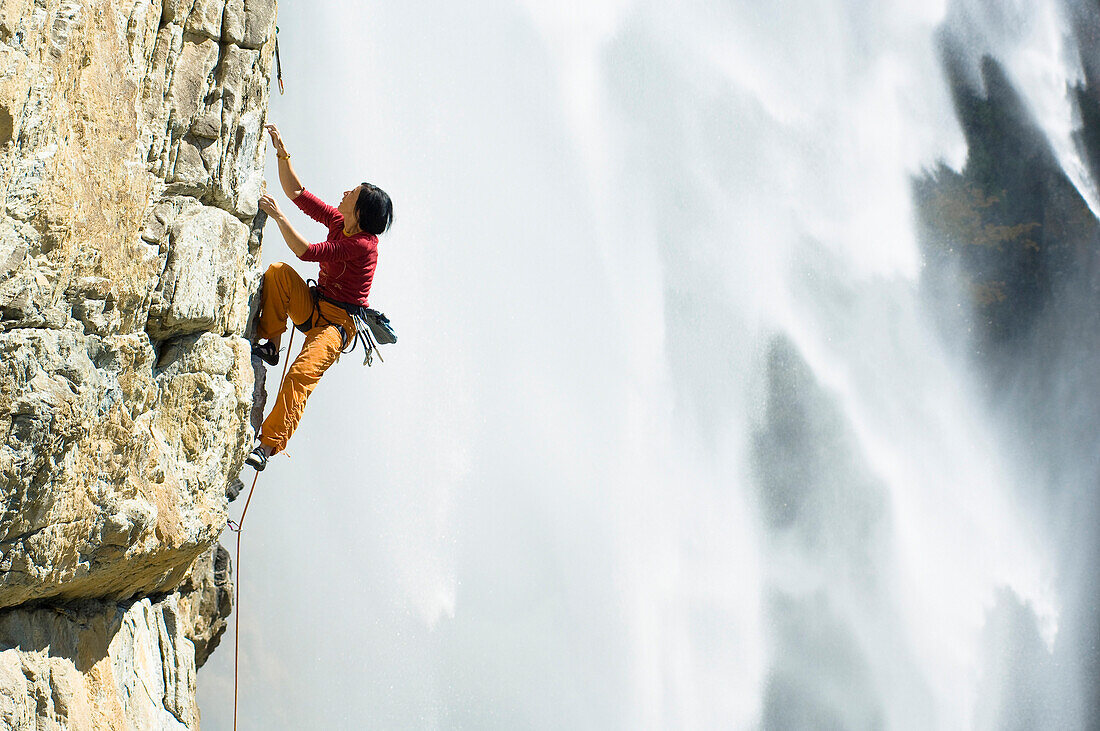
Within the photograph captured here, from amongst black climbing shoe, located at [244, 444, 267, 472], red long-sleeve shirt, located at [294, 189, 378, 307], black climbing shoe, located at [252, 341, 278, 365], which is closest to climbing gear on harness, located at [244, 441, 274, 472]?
black climbing shoe, located at [244, 444, 267, 472]

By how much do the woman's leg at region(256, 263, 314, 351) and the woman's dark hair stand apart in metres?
0.45

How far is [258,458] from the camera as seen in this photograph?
4.47m

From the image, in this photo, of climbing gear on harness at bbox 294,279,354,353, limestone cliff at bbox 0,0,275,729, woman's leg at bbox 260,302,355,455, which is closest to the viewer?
limestone cliff at bbox 0,0,275,729

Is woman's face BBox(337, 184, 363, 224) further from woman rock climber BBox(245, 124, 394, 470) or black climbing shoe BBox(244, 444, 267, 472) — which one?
black climbing shoe BBox(244, 444, 267, 472)

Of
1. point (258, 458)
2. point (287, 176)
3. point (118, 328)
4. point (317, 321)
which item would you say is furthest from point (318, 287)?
point (118, 328)

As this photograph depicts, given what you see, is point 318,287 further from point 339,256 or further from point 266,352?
point 266,352

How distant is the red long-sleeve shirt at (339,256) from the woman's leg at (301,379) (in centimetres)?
10

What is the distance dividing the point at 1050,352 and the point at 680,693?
7.87 m

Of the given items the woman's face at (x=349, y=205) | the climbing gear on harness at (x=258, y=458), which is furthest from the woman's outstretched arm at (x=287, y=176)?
the climbing gear on harness at (x=258, y=458)

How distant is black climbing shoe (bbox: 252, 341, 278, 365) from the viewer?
4.80 meters

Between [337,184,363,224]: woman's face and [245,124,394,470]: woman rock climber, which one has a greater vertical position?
[337,184,363,224]: woman's face

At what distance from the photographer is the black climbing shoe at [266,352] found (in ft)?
15.8

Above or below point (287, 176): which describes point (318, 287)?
below

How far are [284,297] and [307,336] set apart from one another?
0.89 ft
